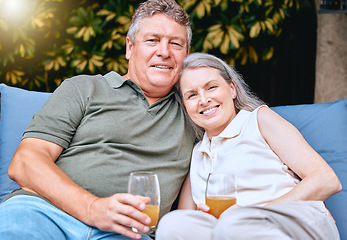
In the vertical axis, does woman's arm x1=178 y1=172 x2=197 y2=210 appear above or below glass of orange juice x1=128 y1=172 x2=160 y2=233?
below

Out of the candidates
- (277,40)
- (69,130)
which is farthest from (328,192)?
(277,40)

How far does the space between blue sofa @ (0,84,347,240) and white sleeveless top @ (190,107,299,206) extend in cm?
37

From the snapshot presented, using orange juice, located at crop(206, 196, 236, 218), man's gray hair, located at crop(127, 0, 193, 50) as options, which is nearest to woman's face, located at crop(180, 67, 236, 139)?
man's gray hair, located at crop(127, 0, 193, 50)

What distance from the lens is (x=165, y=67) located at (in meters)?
2.04

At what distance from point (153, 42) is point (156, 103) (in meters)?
0.35

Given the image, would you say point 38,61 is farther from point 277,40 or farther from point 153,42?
point 277,40

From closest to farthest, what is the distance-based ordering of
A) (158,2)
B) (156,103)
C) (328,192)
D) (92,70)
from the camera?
(328,192) < (156,103) < (158,2) < (92,70)

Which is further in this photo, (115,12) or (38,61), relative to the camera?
(38,61)

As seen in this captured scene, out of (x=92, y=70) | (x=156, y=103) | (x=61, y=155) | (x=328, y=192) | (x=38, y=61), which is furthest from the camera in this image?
(x=38, y=61)

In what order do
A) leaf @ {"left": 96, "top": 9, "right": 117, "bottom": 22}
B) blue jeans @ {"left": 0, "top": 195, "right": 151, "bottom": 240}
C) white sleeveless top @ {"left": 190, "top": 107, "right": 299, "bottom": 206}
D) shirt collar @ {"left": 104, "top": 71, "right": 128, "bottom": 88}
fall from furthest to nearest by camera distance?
leaf @ {"left": 96, "top": 9, "right": 117, "bottom": 22}, shirt collar @ {"left": 104, "top": 71, "right": 128, "bottom": 88}, white sleeveless top @ {"left": 190, "top": 107, "right": 299, "bottom": 206}, blue jeans @ {"left": 0, "top": 195, "right": 151, "bottom": 240}

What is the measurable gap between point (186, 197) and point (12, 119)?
3.51 ft

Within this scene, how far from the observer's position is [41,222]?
1423 mm

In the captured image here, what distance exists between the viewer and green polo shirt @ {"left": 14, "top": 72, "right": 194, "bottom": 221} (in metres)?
1.71

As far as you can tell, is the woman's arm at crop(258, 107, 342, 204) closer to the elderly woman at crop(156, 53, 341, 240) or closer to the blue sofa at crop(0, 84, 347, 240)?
the elderly woman at crop(156, 53, 341, 240)
